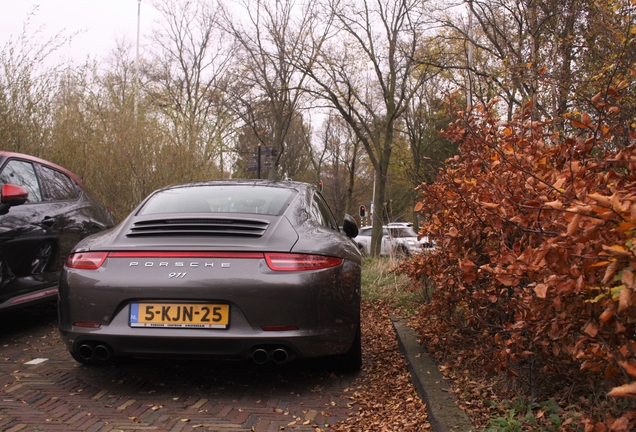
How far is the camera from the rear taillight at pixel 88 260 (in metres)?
3.44

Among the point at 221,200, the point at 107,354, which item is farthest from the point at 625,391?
the point at 221,200

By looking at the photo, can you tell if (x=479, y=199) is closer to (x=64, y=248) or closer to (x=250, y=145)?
(x=64, y=248)

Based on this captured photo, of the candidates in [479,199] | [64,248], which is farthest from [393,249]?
[479,199]

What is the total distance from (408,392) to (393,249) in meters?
6.46

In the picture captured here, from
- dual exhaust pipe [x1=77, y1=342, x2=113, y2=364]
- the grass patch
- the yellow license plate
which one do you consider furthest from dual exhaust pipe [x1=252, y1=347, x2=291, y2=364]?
the grass patch

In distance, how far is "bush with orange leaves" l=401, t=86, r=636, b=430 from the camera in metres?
1.66

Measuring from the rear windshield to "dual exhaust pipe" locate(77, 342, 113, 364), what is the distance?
102 centimetres

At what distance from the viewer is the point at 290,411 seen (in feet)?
11.0

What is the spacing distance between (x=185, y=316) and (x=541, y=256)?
6.71 feet

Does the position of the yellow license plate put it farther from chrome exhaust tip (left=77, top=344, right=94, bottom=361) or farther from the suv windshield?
the suv windshield

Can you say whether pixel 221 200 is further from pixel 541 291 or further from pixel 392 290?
pixel 392 290

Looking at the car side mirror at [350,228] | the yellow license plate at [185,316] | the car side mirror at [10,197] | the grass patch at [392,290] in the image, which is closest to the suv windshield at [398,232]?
the grass patch at [392,290]

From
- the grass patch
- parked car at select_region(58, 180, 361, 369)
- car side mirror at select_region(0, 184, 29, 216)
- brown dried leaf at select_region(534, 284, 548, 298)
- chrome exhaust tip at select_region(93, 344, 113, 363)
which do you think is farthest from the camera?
the grass patch

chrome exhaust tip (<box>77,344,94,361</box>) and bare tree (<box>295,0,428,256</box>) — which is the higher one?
bare tree (<box>295,0,428,256</box>)
